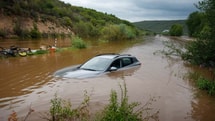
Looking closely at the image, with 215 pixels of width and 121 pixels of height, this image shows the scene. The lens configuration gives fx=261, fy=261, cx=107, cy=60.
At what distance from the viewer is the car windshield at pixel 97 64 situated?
38.6ft

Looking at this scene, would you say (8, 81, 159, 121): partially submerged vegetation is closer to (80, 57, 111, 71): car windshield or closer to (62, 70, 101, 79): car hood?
(62, 70, 101, 79): car hood

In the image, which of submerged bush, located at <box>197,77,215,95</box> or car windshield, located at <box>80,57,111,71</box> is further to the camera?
car windshield, located at <box>80,57,111,71</box>

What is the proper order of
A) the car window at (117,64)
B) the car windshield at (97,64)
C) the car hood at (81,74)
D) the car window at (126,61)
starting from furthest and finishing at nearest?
the car window at (126,61), the car window at (117,64), the car windshield at (97,64), the car hood at (81,74)

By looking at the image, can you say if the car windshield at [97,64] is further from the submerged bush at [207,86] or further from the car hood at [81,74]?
the submerged bush at [207,86]

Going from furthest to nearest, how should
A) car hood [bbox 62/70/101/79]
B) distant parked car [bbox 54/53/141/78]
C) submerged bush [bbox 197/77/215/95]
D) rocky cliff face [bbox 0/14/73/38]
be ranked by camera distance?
rocky cliff face [bbox 0/14/73/38] < distant parked car [bbox 54/53/141/78] < car hood [bbox 62/70/101/79] < submerged bush [bbox 197/77/215/95]

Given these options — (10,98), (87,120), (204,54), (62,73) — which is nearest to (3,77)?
(62,73)

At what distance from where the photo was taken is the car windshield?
11.8m

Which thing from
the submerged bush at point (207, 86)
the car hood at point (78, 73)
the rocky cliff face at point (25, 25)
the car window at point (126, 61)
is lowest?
the submerged bush at point (207, 86)

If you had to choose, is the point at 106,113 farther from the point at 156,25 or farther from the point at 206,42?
the point at 156,25

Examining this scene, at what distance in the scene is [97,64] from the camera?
12.0 meters

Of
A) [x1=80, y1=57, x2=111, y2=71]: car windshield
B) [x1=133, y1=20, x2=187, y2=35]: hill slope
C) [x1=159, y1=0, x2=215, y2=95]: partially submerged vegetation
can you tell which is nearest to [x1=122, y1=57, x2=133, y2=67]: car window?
[x1=80, y1=57, x2=111, y2=71]: car windshield

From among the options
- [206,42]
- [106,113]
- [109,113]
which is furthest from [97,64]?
[206,42]

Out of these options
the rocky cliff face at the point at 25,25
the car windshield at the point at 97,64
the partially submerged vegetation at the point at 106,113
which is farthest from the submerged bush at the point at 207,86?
the rocky cliff face at the point at 25,25

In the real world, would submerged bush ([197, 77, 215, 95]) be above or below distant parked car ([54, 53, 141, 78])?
below
